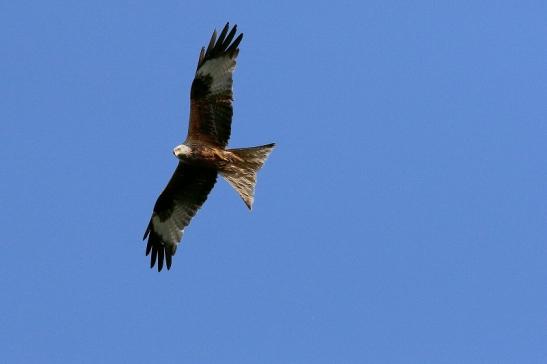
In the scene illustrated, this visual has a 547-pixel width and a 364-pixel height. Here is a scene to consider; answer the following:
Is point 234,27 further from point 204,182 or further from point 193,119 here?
point 204,182

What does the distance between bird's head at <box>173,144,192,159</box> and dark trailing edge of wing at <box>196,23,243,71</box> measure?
0.90 m

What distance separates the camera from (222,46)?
445 inches

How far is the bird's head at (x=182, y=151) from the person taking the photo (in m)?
11.4

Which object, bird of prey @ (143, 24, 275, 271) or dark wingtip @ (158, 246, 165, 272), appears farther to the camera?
dark wingtip @ (158, 246, 165, 272)

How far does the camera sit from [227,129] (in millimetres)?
11406

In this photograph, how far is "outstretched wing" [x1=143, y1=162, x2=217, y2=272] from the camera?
466 inches

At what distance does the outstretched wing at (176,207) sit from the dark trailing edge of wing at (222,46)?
1.27 metres

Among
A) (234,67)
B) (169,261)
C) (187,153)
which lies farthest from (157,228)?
(234,67)

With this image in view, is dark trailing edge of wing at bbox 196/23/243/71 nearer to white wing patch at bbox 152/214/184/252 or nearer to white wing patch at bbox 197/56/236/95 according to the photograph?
white wing patch at bbox 197/56/236/95

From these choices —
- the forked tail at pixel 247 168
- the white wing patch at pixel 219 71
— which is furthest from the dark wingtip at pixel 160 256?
the white wing patch at pixel 219 71

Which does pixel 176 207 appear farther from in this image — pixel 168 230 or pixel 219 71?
pixel 219 71

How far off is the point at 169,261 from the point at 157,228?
421 millimetres

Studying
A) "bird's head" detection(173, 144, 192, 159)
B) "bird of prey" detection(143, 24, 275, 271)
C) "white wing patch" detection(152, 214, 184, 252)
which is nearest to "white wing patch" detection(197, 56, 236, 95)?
"bird of prey" detection(143, 24, 275, 271)

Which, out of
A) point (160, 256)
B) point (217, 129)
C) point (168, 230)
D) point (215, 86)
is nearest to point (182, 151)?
point (217, 129)
